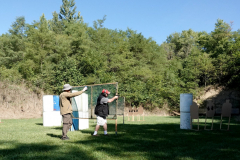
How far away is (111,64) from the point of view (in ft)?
140

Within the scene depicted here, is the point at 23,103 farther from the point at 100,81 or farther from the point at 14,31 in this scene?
the point at 14,31

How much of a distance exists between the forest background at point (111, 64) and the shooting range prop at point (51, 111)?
644 inches

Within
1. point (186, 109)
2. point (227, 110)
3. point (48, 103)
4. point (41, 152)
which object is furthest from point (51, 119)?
point (227, 110)

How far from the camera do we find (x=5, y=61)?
150 feet

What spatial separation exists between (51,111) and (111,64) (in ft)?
88.7

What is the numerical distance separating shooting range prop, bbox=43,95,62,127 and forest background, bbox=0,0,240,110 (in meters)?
16.3

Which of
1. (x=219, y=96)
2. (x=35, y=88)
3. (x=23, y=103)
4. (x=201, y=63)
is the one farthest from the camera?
(x=201, y=63)

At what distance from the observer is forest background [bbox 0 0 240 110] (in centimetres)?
3731

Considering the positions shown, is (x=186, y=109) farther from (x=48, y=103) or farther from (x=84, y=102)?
(x=48, y=103)

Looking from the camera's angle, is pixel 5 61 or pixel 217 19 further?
pixel 217 19

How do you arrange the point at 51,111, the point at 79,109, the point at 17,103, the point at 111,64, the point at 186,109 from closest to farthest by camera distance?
1. the point at 79,109
2. the point at 186,109
3. the point at 51,111
4. the point at 17,103
5. the point at 111,64

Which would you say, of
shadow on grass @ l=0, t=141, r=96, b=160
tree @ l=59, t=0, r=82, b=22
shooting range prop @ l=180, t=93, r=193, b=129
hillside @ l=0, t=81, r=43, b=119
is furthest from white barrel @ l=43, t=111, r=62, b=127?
tree @ l=59, t=0, r=82, b=22

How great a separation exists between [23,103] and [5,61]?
19983mm

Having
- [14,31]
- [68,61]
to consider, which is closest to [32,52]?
[68,61]
